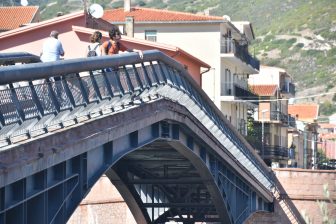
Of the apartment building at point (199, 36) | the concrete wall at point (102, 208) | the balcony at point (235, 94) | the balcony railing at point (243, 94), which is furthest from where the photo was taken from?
the balcony railing at point (243, 94)

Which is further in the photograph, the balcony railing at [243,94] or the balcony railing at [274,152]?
the balcony railing at [274,152]

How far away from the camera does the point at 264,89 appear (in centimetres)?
10188

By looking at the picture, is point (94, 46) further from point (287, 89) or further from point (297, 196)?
point (287, 89)

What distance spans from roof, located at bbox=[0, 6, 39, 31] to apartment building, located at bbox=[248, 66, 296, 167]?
14540 mm

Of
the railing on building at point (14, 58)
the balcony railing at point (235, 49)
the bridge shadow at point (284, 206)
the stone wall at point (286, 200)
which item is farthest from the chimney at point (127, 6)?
the railing on building at point (14, 58)

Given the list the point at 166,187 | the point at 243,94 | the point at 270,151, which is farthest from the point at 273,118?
the point at 166,187

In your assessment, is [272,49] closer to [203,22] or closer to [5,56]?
[203,22]

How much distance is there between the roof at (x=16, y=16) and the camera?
79881mm

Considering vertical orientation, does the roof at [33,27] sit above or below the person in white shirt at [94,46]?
above

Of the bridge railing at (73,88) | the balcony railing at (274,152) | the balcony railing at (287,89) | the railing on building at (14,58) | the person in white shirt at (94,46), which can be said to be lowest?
the balcony railing at (274,152)

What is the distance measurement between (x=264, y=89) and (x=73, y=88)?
258ft

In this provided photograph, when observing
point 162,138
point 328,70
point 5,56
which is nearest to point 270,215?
point 162,138

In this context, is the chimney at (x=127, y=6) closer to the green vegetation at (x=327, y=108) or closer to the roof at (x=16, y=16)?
the roof at (x=16, y=16)

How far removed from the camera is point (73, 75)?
938 inches
